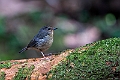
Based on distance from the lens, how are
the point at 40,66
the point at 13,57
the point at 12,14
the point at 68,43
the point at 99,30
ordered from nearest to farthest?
the point at 40,66, the point at 13,57, the point at 68,43, the point at 99,30, the point at 12,14

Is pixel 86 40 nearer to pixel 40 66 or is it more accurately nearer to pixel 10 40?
Result: pixel 10 40

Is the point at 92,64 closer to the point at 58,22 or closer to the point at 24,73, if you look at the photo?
the point at 24,73

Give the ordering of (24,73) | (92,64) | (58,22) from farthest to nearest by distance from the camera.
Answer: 1. (58,22)
2. (24,73)
3. (92,64)

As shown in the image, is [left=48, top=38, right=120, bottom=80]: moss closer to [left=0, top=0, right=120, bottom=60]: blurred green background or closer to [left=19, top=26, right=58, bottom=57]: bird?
[left=19, top=26, right=58, bottom=57]: bird

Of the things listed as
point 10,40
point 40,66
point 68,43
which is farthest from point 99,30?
point 40,66


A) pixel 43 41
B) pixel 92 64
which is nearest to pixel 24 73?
pixel 92 64

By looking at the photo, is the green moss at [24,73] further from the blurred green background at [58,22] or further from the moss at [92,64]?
the blurred green background at [58,22]
